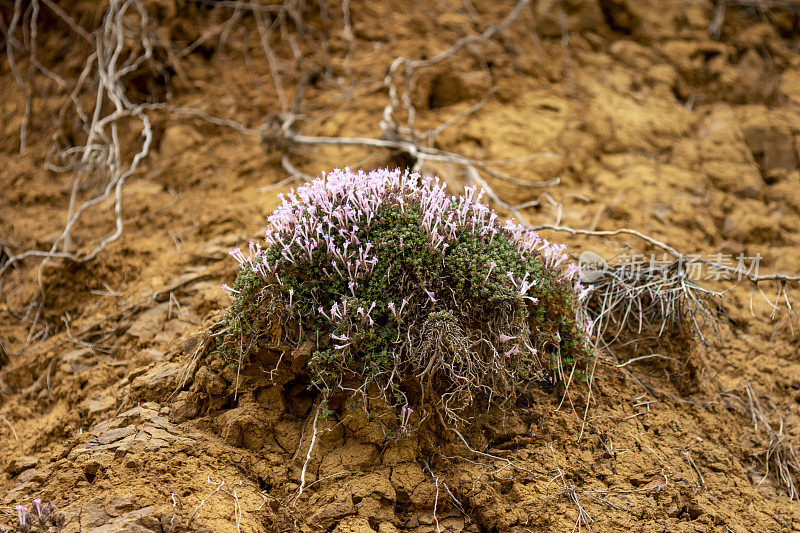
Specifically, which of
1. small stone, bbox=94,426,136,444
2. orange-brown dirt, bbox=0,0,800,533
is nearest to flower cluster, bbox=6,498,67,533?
orange-brown dirt, bbox=0,0,800,533

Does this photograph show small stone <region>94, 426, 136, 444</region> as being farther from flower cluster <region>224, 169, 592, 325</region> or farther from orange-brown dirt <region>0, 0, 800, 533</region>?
flower cluster <region>224, 169, 592, 325</region>

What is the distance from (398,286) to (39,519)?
2.00 metres

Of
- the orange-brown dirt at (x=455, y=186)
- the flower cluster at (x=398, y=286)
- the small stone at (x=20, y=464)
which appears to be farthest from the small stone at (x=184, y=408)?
the small stone at (x=20, y=464)

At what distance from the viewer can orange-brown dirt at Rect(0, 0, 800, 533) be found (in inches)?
130

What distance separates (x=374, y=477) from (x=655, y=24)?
6.84 meters

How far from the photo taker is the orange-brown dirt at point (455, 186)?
10.9 feet

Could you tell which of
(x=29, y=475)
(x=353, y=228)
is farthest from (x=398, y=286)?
(x=29, y=475)

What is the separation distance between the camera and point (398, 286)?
356 centimetres

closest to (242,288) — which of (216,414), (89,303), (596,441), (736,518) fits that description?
(216,414)

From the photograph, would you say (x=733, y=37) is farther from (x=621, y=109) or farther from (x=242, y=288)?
(x=242, y=288)

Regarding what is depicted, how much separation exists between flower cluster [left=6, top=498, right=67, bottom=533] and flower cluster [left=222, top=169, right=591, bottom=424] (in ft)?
4.07

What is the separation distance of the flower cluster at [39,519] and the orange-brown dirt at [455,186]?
4.4 inches

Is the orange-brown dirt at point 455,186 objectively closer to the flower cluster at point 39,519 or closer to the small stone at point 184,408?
the small stone at point 184,408

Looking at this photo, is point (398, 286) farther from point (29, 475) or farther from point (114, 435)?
point (29, 475)
